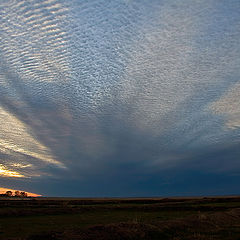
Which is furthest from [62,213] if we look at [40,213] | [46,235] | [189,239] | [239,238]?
[239,238]

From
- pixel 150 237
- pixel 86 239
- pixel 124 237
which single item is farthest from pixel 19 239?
pixel 150 237

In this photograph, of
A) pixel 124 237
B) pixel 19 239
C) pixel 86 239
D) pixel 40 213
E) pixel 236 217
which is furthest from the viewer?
pixel 40 213

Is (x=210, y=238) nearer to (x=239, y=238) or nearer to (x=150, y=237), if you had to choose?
(x=239, y=238)

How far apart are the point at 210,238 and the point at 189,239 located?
6.92 feet

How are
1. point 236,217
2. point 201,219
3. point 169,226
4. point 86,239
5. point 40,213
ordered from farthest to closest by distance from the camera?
1. point 40,213
2. point 236,217
3. point 201,219
4. point 169,226
5. point 86,239

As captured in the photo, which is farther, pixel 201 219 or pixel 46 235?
pixel 201 219

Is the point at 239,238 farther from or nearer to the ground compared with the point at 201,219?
nearer to the ground

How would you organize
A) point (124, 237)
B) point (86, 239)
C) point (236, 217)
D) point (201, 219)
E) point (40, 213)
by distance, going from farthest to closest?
point (40, 213), point (236, 217), point (201, 219), point (124, 237), point (86, 239)

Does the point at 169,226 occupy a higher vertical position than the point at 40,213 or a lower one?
lower

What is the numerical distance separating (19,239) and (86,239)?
612cm

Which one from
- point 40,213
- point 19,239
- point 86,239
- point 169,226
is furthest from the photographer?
point 40,213

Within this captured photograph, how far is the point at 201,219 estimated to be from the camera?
36.3 metres

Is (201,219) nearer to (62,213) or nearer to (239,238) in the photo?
(239,238)

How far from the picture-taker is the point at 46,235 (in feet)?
81.3
